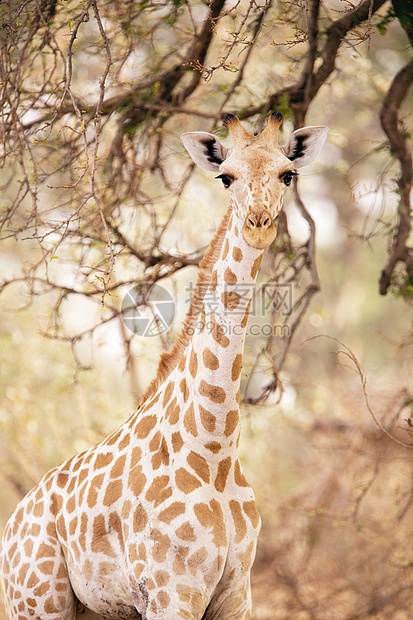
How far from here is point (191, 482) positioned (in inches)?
110

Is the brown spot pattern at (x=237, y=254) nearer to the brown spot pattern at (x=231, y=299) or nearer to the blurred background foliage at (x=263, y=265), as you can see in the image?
the brown spot pattern at (x=231, y=299)

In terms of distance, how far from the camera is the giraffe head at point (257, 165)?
8.44ft

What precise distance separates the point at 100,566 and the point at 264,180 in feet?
6.12

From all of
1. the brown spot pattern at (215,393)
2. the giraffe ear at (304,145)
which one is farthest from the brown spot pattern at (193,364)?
the giraffe ear at (304,145)

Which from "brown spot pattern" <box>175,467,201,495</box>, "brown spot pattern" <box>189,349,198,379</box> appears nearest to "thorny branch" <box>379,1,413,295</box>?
"brown spot pattern" <box>189,349,198,379</box>

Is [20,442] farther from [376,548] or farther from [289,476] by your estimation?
[376,548]

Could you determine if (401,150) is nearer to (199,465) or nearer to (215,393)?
(215,393)

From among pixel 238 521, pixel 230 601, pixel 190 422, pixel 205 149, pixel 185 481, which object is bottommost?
pixel 230 601

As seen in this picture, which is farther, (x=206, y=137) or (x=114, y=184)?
(x=114, y=184)

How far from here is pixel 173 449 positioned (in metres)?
2.91

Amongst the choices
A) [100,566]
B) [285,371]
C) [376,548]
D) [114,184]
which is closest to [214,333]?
[100,566]

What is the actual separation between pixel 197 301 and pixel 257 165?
2.38 feet

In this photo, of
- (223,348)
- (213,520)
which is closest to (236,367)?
(223,348)

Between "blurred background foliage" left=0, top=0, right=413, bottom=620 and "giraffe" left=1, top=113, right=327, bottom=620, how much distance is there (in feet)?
4.21
